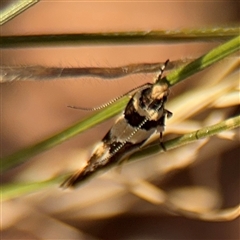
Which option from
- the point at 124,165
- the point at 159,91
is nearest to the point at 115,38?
the point at 159,91

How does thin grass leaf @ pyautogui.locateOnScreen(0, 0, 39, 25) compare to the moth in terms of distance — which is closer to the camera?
thin grass leaf @ pyautogui.locateOnScreen(0, 0, 39, 25)

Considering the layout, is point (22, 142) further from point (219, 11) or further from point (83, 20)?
point (219, 11)

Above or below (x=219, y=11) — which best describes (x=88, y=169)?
below

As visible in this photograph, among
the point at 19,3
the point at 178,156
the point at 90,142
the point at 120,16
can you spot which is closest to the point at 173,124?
the point at 178,156

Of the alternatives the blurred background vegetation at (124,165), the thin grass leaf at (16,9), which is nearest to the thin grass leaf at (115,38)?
the thin grass leaf at (16,9)

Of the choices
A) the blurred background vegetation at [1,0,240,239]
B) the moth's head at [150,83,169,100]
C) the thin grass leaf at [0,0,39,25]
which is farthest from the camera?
the blurred background vegetation at [1,0,240,239]

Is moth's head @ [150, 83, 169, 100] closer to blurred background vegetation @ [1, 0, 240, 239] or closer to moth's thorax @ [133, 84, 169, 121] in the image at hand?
moth's thorax @ [133, 84, 169, 121]

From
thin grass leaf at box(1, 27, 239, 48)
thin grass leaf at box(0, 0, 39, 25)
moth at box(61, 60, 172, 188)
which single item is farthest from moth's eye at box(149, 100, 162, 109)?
thin grass leaf at box(0, 0, 39, 25)

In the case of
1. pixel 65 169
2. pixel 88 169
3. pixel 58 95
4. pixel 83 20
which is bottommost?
pixel 88 169

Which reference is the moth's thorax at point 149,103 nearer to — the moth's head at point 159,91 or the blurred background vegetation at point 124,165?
the moth's head at point 159,91
